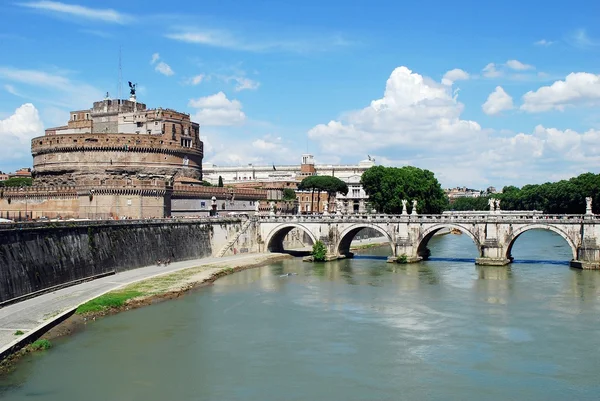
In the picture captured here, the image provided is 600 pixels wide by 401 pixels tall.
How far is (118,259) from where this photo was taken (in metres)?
42.5

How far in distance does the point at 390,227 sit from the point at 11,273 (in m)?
32.0

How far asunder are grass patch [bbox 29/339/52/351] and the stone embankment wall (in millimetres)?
5093

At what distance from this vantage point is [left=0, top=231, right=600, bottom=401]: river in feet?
70.2

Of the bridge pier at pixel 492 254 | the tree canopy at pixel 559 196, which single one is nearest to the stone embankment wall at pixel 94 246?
the bridge pier at pixel 492 254

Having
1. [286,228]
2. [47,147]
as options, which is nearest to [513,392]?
[286,228]

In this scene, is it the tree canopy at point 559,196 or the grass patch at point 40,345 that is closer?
the grass patch at point 40,345

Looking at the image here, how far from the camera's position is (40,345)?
24672 mm

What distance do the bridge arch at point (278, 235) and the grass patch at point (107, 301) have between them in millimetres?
25185

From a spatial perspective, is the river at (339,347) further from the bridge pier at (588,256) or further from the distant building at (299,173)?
the distant building at (299,173)

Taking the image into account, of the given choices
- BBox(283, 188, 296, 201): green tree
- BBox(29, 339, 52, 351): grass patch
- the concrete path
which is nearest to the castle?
BBox(283, 188, 296, 201): green tree

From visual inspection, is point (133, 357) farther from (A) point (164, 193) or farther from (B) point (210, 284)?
(A) point (164, 193)

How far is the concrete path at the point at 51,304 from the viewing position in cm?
2525

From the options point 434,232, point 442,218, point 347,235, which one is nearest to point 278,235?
point 347,235

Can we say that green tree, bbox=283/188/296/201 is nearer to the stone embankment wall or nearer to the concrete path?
the stone embankment wall
